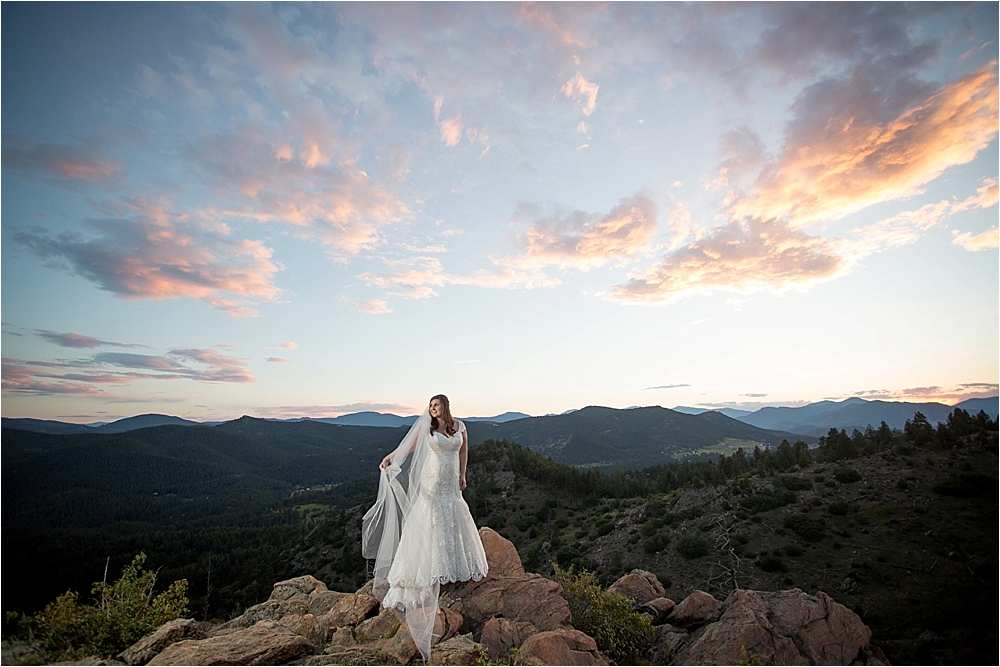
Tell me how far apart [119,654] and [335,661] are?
413cm

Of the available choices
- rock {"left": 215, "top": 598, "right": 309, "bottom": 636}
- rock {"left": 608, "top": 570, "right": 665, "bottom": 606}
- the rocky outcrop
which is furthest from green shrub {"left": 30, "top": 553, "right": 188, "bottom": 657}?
rock {"left": 608, "top": 570, "right": 665, "bottom": 606}

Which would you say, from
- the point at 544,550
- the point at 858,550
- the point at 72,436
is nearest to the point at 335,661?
the point at 858,550

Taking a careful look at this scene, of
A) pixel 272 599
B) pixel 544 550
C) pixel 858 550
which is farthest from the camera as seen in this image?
pixel 544 550

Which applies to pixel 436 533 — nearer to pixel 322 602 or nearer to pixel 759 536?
pixel 322 602

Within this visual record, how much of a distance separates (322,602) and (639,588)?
8.33m

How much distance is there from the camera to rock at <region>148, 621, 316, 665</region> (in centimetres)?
648

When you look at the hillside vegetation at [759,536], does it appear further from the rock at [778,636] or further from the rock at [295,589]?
the rock at [295,589]

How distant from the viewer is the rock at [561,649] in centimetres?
667

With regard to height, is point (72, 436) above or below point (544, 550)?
above

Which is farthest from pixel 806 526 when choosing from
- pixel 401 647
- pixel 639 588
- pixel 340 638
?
pixel 340 638

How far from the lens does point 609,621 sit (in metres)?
8.75

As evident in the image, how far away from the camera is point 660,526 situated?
39.2 metres

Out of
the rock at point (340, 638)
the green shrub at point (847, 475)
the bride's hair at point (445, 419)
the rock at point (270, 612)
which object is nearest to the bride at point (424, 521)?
the bride's hair at point (445, 419)

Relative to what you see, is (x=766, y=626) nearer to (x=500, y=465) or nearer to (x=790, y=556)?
(x=790, y=556)
